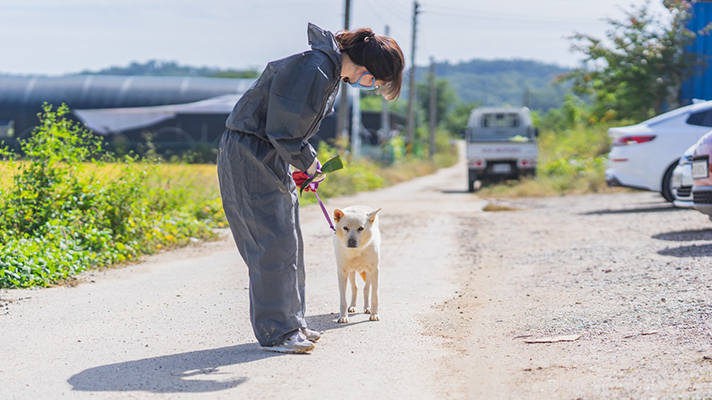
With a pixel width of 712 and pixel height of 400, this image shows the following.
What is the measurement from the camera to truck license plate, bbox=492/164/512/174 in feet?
67.9

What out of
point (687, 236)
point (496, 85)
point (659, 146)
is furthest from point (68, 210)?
point (496, 85)

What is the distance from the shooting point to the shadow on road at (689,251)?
7844 mm

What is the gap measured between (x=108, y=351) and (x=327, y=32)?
7.29 feet

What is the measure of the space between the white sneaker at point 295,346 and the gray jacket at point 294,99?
3.24 ft

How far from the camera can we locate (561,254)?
877cm

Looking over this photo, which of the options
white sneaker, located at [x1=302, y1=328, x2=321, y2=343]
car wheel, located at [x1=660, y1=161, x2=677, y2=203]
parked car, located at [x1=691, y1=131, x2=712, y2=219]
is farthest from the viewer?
car wheel, located at [x1=660, y1=161, x2=677, y2=203]

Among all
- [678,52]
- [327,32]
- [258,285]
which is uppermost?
[678,52]

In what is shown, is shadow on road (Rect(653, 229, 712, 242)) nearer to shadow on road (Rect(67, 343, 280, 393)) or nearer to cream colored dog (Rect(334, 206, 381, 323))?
cream colored dog (Rect(334, 206, 381, 323))

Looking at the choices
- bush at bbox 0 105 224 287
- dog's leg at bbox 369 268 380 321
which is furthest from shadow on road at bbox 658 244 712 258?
bush at bbox 0 105 224 287

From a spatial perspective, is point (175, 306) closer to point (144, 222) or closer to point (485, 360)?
point (485, 360)

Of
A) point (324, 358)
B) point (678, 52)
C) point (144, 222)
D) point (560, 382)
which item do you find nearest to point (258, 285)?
point (324, 358)

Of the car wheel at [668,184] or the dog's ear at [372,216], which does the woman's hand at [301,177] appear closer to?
the dog's ear at [372,216]

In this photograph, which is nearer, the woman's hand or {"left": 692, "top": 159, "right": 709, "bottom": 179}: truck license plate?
the woman's hand

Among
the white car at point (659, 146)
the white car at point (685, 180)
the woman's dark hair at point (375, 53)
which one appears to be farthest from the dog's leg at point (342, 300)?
the white car at point (659, 146)
